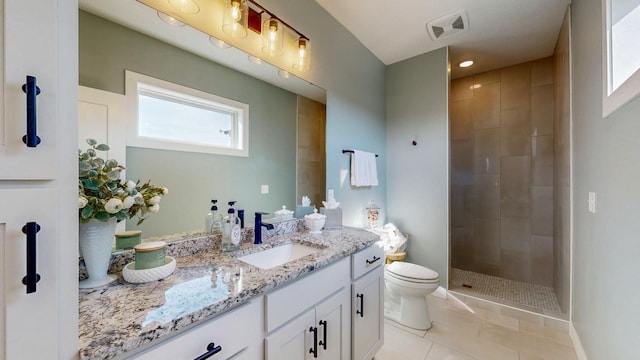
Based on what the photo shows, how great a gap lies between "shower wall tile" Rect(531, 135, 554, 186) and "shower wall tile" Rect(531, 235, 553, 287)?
0.65 meters

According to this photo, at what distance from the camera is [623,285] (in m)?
1.02

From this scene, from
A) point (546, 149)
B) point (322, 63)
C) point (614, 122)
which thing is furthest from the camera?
point (546, 149)

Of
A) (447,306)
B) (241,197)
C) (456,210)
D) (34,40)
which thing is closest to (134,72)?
(34,40)

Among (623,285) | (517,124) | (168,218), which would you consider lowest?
(623,285)

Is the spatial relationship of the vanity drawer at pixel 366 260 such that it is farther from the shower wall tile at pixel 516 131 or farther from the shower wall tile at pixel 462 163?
the shower wall tile at pixel 516 131

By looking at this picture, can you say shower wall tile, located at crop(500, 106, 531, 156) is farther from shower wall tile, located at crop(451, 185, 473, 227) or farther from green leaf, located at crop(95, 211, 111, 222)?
green leaf, located at crop(95, 211, 111, 222)

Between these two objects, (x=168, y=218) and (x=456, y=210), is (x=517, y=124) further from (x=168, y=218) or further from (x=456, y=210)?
(x=168, y=218)

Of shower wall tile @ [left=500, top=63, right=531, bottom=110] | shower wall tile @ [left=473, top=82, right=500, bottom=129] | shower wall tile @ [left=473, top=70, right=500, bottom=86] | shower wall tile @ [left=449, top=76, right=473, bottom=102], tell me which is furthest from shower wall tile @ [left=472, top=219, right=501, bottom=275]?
shower wall tile @ [left=473, top=70, right=500, bottom=86]

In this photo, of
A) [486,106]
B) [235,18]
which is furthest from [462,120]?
[235,18]

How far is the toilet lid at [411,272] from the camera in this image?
2.00 meters

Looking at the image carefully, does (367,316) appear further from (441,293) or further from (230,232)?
(441,293)

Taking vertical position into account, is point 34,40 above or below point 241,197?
above

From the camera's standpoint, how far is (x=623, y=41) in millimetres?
1090

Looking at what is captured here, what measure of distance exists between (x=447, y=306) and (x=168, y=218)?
2.55 m
